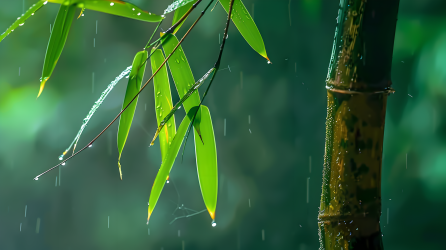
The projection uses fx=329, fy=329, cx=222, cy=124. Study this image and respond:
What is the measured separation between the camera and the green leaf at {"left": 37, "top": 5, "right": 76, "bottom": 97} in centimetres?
40

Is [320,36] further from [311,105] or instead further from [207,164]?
[207,164]

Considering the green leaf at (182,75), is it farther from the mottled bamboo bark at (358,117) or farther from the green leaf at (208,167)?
the mottled bamboo bark at (358,117)

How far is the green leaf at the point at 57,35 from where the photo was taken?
15.9 inches

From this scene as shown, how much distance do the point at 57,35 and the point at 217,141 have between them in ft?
4.09

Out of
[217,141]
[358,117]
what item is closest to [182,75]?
[358,117]

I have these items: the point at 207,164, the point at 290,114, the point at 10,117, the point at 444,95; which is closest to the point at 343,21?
the point at 207,164

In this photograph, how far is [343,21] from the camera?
278 millimetres

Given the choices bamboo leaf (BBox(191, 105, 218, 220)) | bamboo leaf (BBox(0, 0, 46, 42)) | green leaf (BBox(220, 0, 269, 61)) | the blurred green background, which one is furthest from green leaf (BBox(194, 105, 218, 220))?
the blurred green background

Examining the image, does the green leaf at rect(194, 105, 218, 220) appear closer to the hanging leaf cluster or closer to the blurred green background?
the hanging leaf cluster

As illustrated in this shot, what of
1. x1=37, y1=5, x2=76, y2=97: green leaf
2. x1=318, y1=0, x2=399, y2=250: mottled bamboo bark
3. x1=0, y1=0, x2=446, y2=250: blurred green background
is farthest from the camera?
x1=0, y1=0, x2=446, y2=250: blurred green background

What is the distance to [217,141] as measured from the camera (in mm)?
1633

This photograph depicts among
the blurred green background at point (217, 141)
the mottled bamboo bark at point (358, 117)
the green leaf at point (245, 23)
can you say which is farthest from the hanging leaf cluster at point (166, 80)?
the blurred green background at point (217, 141)

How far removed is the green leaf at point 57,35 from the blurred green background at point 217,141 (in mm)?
1155

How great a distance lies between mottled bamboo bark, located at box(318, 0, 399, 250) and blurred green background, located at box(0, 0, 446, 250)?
131 centimetres
